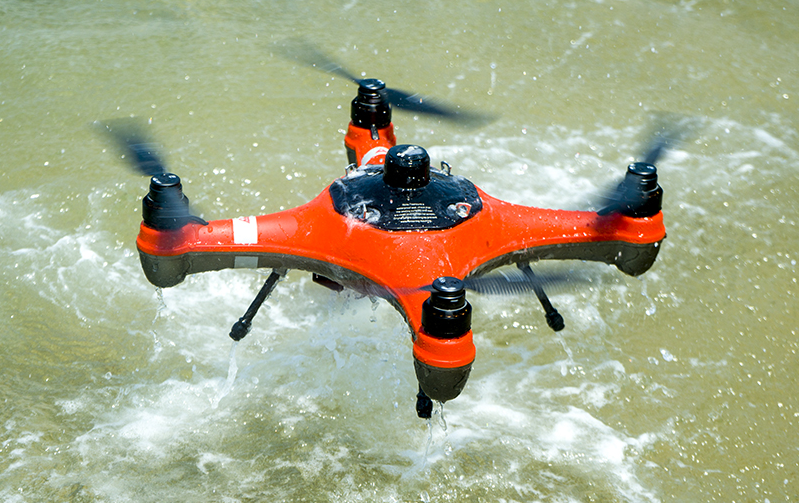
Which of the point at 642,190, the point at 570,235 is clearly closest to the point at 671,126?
the point at 642,190

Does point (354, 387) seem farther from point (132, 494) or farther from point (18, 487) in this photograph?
point (18, 487)

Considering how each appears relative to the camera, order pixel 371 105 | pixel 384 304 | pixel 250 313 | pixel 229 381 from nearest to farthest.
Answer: pixel 250 313 → pixel 229 381 → pixel 371 105 → pixel 384 304

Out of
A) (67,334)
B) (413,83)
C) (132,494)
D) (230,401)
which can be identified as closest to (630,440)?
(230,401)

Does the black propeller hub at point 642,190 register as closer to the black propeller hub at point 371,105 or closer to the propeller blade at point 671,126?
the black propeller hub at point 371,105

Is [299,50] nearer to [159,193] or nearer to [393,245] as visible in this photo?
[159,193]

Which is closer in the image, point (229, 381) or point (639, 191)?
point (639, 191)

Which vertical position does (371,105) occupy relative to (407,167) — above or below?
below

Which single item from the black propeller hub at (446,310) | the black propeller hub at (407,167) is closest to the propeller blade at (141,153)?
the black propeller hub at (407,167)
